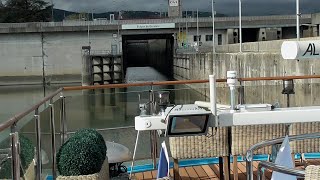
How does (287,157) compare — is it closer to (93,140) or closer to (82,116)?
(93,140)

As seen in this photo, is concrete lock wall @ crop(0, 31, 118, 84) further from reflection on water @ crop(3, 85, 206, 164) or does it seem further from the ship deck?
the ship deck

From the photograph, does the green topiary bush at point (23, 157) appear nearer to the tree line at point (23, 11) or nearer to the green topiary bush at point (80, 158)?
the green topiary bush at point (80, 158)

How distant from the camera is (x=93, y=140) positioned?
135 inches

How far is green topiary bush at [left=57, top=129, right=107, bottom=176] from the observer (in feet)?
10.4

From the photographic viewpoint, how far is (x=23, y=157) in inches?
101

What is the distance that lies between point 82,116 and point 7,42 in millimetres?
47147

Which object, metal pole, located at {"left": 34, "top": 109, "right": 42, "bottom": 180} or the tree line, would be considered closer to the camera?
metal pole, located at {"left": 34, "top": 109, "right": 42, "bottom": 180}

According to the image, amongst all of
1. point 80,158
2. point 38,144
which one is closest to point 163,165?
point 80,158

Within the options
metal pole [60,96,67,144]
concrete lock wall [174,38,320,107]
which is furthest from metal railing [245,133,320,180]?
metal pole [60,96,67,144]

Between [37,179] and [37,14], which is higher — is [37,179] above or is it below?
below

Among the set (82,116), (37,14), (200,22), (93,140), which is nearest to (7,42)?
(200,22)

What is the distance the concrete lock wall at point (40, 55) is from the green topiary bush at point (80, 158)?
46.9 metres

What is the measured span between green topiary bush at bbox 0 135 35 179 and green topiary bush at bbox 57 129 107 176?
1.07 feet

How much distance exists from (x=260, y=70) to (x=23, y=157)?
62.1ft
